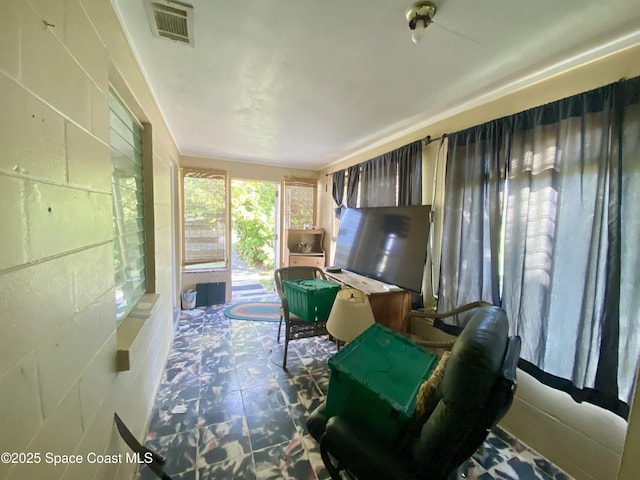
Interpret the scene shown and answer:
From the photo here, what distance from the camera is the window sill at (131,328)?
1135 millimetres

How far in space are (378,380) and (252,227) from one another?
6.33 m

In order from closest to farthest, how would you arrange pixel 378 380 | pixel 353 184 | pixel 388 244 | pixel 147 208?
pixel 378 380
pixel 147 208
pixel 388 244
pixel 353 184

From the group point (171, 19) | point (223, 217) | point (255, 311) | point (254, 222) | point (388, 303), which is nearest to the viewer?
point (171, 19)

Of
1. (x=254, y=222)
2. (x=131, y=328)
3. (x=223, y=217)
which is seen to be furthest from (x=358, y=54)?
(x=254, y=222)

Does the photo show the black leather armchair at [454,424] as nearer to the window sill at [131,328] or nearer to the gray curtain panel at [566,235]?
the gray curtain panel at [566,235]

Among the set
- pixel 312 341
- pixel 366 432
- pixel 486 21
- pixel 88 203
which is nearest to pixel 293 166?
pixel 312 341

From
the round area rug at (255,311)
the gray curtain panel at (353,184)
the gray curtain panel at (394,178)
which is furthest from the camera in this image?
the round area rug at (255,311)

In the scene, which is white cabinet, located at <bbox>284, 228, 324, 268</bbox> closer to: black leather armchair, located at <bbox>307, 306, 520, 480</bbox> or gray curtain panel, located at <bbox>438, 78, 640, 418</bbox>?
gray curtain panel, located at <bbox>438, 78, 640, 418</bbox>

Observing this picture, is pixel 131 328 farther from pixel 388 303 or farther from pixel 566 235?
pixel 566 235

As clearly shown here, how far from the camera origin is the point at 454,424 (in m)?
0.81

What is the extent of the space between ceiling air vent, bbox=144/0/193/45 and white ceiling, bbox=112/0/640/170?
37 millimetres

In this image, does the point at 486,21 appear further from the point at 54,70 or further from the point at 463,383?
the point at 54,70

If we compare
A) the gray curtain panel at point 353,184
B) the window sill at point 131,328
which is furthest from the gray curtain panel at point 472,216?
the window sill at point 131,328

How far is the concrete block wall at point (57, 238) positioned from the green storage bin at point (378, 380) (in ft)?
3.01
